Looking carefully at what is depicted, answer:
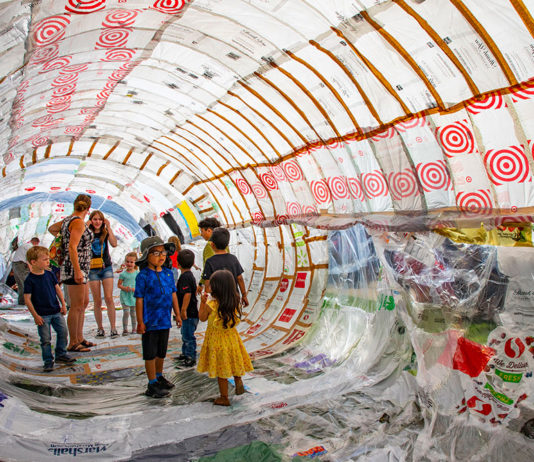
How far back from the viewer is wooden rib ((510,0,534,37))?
315cm

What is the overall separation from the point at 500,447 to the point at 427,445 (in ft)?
1.67

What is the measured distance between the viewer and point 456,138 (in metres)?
4.34

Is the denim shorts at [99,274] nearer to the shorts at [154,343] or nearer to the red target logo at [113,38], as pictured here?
the shorts at [154,343]

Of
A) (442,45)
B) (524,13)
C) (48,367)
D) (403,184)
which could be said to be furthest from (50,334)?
(524,13)

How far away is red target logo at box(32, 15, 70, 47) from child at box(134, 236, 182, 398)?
2.05 m

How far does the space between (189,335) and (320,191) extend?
106 inches

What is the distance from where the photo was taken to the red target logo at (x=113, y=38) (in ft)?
15.6

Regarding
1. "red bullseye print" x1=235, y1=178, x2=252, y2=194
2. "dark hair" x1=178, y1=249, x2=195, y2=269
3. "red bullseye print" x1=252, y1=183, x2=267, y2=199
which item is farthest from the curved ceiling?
"dark hair" x1=178, y1=249, x2=195, y2=269

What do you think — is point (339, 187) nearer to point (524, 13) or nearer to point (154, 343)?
point (154, 343)

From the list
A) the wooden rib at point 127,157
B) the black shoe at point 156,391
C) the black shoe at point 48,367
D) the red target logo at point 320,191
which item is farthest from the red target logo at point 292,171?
the wooden rib at point 127,157

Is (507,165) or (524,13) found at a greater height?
(524,13)

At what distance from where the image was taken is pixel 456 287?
13.5ft

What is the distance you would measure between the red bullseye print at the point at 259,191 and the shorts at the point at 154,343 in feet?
13.5

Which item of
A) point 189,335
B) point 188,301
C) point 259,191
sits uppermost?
point 259,191
